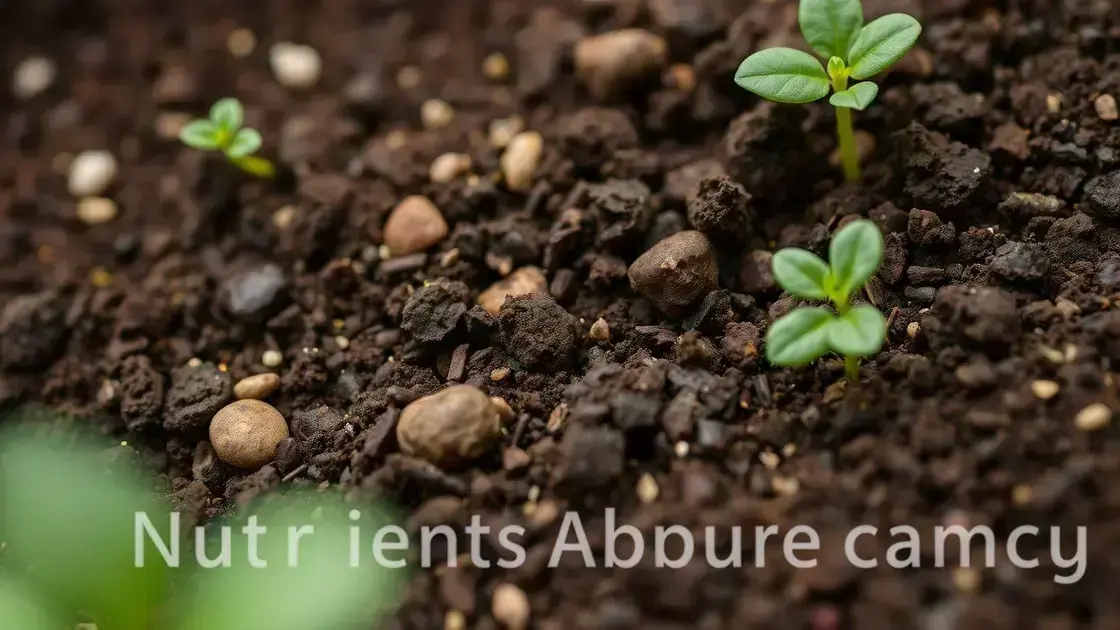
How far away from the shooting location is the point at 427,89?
2256mm

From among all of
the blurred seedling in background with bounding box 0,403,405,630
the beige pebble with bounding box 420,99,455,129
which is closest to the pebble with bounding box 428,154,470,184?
the beige pebble with bounding box 420,99,455,129

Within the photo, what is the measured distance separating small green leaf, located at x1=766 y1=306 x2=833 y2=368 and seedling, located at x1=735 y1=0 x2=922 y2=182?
0.42 meters

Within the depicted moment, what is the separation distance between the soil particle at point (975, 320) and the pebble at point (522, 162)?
2.87 ft

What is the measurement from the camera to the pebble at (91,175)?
89.6 inches

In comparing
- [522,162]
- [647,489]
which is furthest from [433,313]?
[647,489]

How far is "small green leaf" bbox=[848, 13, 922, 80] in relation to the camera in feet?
5.04

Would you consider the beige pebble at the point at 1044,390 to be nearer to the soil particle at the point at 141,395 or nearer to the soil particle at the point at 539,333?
the soil particle at the point at 539,333

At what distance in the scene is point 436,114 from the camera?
2176mm

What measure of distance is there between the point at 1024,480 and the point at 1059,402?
15 centimetres

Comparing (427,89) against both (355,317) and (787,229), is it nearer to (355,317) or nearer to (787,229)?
(355,317)

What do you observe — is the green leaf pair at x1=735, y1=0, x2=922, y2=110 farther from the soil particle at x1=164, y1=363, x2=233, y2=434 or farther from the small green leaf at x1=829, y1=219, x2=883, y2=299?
the soil particle at x1=164, y1=363, x2=233, y2=434

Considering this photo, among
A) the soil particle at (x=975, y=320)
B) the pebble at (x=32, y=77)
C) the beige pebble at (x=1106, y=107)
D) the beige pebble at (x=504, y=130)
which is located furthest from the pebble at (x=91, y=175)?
the beige pebble at (x=1106, y=107)

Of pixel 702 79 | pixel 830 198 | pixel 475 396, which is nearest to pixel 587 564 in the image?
pixel 475 396

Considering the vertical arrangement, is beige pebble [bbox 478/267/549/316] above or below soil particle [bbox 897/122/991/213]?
below
